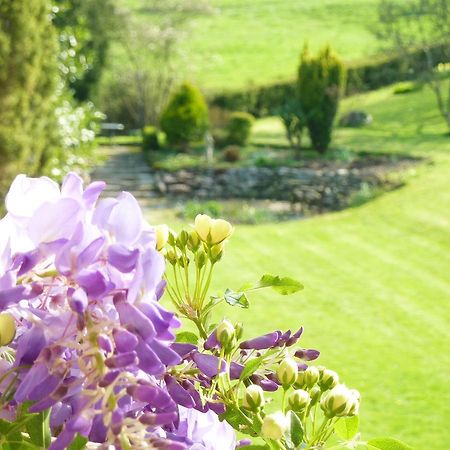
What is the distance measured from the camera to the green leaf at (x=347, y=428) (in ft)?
2.92

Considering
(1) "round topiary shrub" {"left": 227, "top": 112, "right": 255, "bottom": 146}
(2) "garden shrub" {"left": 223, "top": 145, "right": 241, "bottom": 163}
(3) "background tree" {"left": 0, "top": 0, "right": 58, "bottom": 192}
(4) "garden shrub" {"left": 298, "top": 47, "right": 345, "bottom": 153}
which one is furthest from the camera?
(1) "round topiary shrub" {"left": 227, "top": 112, "right": 255, "bottom": 146}

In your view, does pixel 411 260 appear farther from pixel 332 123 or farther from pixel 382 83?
pixel 382 83

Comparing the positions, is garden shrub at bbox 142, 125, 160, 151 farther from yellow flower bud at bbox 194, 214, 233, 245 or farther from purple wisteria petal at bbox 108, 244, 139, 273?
purple wisteria petal at bbox 108, 244, 139, 273

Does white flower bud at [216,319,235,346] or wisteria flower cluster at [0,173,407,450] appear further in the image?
white flower bud at [216,319,235,346]

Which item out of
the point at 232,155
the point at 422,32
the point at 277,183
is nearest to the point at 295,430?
the point at 277,183

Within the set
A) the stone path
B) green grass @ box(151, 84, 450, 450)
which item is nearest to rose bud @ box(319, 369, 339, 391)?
green grass @ box(151, 84, 450, 450)

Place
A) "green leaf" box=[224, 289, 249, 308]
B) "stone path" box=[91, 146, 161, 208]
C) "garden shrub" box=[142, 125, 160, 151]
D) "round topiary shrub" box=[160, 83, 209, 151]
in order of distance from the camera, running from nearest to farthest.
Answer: "green leaf" box=[224, 289, 249, 308]
"stone path" box=[91, 146, 161, 208]
"round topiary shrub" box=[160, 83, 209, 151]
"garden shrub" box=[142, 125, 160, 151]

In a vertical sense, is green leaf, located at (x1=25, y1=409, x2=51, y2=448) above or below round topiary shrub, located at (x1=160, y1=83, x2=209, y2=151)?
above

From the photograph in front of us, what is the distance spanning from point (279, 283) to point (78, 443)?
12.2 inches

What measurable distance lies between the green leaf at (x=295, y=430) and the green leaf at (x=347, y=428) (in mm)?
115

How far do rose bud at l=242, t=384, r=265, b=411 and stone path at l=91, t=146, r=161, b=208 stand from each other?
1276 cm

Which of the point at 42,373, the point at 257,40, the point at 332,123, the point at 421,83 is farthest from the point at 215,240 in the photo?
the point at 257,40

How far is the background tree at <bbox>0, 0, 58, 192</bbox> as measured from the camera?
7.52m

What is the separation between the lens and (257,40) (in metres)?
A: 38.2
